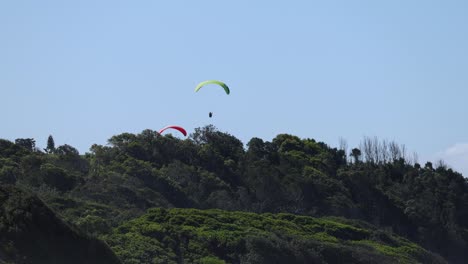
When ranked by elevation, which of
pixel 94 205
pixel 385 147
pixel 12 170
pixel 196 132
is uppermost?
pixel 385 147

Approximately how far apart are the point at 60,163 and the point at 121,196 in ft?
25.3

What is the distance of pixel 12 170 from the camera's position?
53.7 m

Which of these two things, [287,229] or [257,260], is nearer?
[257,260]

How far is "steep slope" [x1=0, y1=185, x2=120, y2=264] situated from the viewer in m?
30.1

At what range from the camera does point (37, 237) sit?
3084cm

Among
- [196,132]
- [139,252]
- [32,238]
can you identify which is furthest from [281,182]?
[32,238]

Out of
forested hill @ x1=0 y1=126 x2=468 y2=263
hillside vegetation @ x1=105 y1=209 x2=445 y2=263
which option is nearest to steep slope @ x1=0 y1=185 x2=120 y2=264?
hillside vegetation @ x1=105 y1=209 x2=445 y2=263

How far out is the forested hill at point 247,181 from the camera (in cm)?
5378

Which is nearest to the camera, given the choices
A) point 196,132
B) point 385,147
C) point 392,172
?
point 196,132

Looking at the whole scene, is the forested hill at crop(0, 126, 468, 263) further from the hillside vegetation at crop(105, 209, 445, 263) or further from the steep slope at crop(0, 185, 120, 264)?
the steep slope at crop(0, 185, 120, 264)

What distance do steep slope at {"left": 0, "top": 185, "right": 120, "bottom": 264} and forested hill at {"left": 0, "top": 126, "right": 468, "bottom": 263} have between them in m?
14.6

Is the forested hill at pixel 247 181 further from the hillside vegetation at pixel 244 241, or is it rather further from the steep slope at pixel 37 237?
the steep slope at pixel 37 237

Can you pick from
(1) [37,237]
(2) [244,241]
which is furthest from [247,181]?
(1) [37,237]

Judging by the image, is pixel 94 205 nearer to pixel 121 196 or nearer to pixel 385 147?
pixel 121 196
